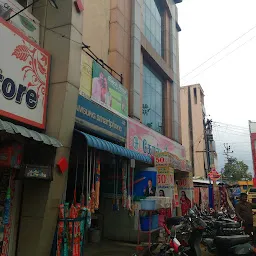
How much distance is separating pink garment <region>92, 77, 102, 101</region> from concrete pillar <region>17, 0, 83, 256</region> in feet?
5.43

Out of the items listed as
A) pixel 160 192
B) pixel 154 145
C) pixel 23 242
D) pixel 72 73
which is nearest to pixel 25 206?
pixel 23 242

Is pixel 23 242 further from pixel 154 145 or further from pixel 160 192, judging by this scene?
pixel 154 145

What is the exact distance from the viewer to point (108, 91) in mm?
9508

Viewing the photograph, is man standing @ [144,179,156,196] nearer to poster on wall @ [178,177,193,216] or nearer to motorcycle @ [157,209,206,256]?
motorcycle @ [157,209,206,256]

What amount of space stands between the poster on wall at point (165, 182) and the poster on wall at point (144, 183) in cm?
34

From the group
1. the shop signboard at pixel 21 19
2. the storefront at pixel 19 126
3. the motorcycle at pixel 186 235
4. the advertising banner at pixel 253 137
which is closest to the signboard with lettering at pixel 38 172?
the storefront at pixel 19 126

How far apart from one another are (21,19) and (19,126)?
9.53 ft

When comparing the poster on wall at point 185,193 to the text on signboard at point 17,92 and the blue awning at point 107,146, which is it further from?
the text on signboard at point 17,92

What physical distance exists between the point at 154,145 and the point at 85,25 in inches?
247

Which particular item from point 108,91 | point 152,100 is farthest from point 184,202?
point 108,91

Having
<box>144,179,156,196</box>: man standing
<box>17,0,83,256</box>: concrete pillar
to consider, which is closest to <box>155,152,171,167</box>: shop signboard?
<box>144,179,156,196</box>: man standing

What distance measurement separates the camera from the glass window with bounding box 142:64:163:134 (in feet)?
45.6

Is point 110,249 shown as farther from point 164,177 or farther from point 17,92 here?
point 17,92

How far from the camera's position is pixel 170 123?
16656 millimetres
